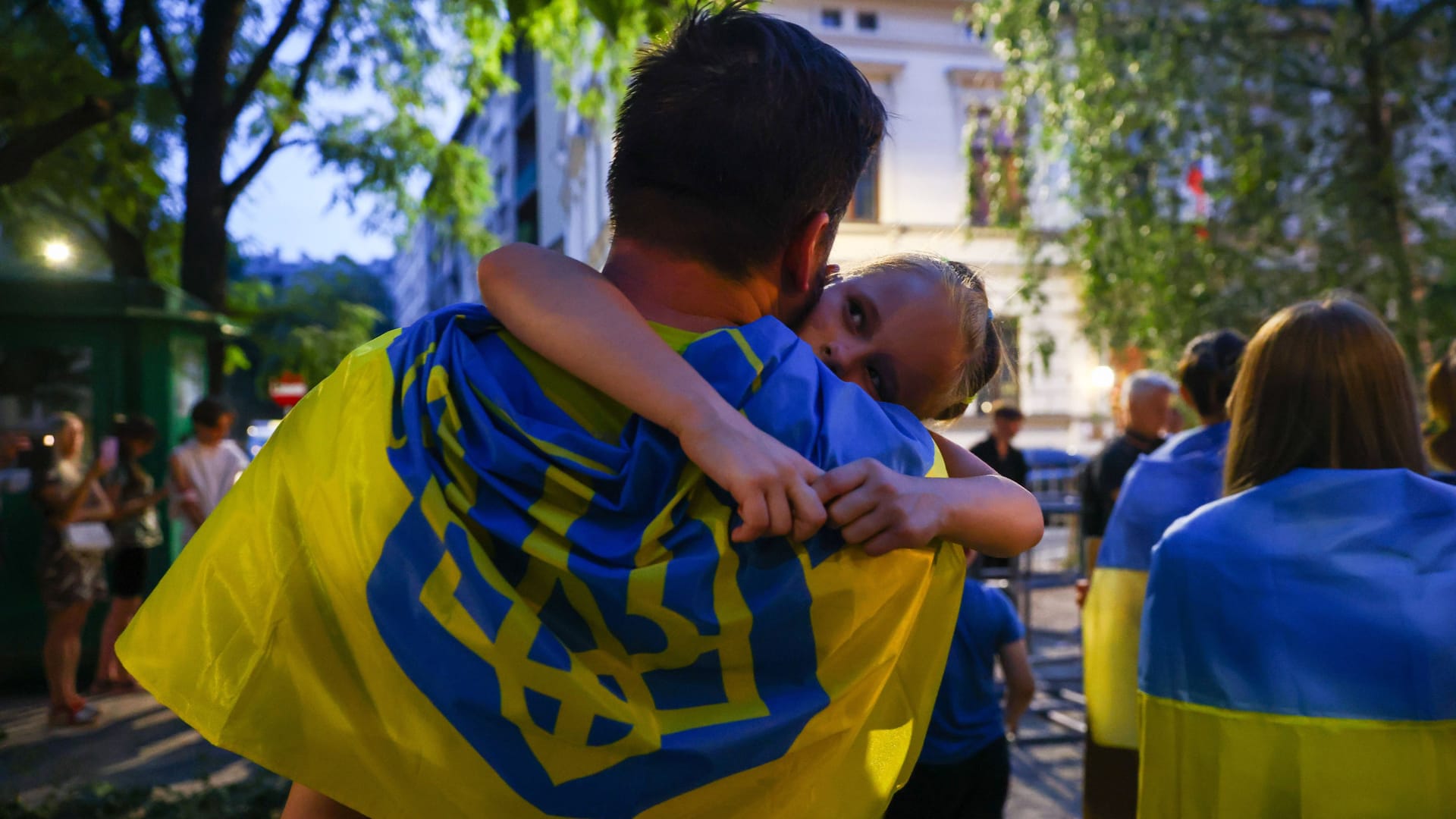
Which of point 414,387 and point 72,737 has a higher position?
point 414,387

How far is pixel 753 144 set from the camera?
1.23m

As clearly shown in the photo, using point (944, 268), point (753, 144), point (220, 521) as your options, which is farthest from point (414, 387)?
point (944, 268)

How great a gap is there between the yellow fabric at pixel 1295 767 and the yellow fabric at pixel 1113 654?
1.71 metres

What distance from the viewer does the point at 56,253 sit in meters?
11.0

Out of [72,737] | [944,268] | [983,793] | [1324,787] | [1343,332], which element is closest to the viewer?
[944,268]

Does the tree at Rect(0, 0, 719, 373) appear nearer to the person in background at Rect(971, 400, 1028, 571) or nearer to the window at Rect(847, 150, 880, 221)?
the person in background at Rect(971, 400, 1028, 571)

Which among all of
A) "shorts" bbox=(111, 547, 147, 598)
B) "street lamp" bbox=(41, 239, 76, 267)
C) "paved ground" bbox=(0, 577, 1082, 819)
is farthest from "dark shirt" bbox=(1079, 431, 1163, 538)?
"street lamp" bbox=(41, 239, 76, 267)

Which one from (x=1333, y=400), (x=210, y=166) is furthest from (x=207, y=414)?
(x=1333, y=400)

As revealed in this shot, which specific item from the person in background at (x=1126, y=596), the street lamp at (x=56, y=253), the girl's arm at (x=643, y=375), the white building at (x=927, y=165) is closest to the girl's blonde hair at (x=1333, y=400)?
the girl's arm at (x=643, y=375)

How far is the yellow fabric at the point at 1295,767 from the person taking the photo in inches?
87.5

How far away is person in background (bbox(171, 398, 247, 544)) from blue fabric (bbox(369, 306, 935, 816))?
312 inches

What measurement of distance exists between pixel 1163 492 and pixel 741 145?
3.52 meters

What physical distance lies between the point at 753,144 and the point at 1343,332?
169cm

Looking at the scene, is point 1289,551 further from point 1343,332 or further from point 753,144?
point 753,144
